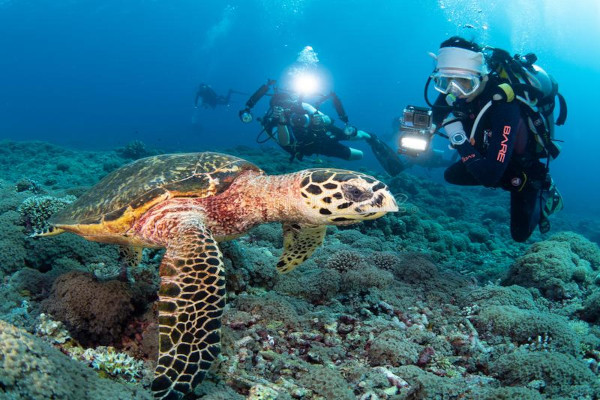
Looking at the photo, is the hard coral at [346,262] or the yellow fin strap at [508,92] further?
the yellow fin strap at [508,92]

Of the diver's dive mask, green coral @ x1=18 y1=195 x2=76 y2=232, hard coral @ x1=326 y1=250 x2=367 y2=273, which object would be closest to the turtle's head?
hard coral @ x1=326 y1=250 x2=367 y2=273

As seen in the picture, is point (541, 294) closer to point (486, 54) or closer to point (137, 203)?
point (486, 54)

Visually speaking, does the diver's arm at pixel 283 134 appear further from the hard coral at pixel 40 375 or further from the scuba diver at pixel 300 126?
the hard coral at pixel 40 375

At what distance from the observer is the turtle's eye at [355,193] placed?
263 centimetres

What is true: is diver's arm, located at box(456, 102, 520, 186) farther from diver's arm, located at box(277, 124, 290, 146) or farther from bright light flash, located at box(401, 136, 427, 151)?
diver's arm, located at box(277, 124, 290, 146)

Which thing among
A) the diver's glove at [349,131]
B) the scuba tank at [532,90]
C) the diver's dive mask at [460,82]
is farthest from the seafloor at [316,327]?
the diver's glove at [349,131]

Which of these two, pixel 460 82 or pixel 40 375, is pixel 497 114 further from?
pixel 40 375

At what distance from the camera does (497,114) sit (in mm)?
4781

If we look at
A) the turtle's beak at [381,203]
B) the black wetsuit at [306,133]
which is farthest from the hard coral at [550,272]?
the black wetsuit at [306,133]

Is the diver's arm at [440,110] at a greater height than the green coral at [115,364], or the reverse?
the diver's arm at [440,110]

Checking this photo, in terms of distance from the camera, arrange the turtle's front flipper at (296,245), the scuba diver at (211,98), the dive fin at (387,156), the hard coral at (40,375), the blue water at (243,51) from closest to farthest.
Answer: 1. the hard coral at (40,375)
2. the turtle's front flipper at (296,245)
3. the dive fin at (387,156)
4. the scuba diver at (211,98)
5. the blue water at (243,51)

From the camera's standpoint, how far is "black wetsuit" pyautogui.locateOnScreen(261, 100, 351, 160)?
11.1 m

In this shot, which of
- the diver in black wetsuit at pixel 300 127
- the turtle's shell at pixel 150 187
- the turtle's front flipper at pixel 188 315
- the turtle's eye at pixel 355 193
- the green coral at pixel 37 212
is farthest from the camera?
the diver in black wetsuit at pixel 300 127

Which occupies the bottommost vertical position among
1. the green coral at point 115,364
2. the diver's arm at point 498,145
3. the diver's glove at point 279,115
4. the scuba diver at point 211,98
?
the green coral at point 115,364
